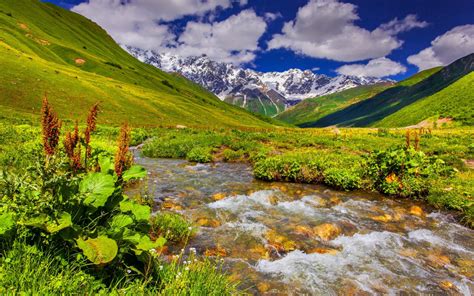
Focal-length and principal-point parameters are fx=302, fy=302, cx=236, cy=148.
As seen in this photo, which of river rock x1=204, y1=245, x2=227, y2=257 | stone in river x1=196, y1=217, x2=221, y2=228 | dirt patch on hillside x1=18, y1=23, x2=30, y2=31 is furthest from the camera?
dirt patch on hillside x1=18, y1=23, x2=30, y2=31

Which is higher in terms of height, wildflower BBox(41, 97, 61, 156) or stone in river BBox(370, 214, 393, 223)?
wildflower BBox(41, 97, 61, 156)

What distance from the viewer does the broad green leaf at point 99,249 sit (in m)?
4.35

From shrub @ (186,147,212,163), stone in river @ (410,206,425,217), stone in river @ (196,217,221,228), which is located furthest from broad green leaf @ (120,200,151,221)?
shrub @ (186,147,212,163)

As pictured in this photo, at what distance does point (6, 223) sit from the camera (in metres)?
4.43

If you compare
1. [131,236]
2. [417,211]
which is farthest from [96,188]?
[417,211]

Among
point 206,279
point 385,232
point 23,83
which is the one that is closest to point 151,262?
point 206,279

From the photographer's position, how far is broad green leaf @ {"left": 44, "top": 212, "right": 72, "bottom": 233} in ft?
14.5

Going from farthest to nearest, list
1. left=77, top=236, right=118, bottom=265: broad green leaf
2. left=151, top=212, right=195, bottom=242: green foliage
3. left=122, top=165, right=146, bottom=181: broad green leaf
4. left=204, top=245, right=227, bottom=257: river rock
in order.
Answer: left=151, top=212, right=195, bottom=242: green foliage
left=204, top=245, right=227, bottom=257: river rock
left=122, top=165, right=146, bottom=181: broad green leaf
left=77, top=236, right=118, bottom=265: broad green leaf

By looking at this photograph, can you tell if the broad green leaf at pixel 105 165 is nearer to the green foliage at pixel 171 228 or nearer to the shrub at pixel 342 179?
the green foliage at pixel 171 228

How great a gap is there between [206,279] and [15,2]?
19615 centimetres

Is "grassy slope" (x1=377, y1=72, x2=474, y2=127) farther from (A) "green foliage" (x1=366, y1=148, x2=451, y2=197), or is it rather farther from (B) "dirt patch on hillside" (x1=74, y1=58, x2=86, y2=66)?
(B) "dirt patch on hillside" (x1=74, y1=58, x2=86, y2=66)

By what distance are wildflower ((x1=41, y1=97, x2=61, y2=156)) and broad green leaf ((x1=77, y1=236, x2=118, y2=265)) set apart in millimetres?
1543

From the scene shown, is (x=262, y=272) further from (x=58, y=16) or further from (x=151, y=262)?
(x=58, y=16)

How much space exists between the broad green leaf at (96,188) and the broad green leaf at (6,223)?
1008mm
